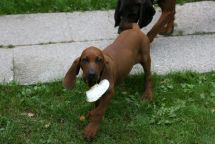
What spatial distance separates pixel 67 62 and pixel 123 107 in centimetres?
121

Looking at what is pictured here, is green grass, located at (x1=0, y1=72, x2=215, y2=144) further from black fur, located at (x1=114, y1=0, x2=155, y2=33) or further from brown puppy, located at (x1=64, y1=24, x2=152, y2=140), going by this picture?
black fur, located at (x1=114, y1=0, x2=155, y2=33)

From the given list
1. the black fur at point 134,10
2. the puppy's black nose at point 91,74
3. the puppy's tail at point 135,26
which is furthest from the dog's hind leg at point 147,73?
the puppy's black nose at point 91,74

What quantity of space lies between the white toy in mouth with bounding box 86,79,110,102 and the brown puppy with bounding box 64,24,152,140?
44 millimetres

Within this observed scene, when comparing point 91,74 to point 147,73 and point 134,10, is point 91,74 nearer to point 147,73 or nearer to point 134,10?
point 147,73

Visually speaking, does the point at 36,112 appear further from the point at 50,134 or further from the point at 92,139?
the point at 92,139

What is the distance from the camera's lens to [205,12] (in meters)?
A: 7.11

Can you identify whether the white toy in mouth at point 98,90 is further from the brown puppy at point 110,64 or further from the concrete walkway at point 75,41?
the concrete walkway at point 75,41

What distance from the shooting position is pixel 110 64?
178 inches

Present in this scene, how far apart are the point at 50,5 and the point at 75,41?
1.17 m

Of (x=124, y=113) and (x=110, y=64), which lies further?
(x=124, y=113)

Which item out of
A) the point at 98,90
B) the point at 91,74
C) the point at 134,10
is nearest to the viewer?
the point at 91,74

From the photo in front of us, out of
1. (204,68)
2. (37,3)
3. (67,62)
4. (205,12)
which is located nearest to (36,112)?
(67,62)

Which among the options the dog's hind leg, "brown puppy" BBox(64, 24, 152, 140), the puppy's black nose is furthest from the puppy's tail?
the puppy's black nose

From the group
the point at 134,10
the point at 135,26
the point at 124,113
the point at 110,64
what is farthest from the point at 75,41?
the point at 110,64
